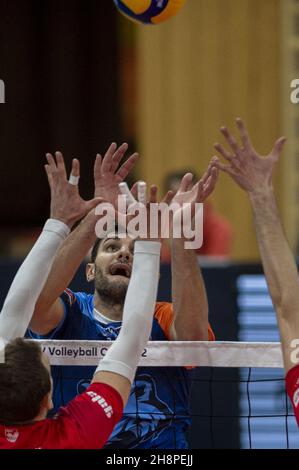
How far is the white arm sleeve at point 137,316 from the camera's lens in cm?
328

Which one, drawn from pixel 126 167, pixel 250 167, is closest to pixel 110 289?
pixel 126 167

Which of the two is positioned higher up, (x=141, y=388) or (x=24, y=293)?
(x=24, y=293)

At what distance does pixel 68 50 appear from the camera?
12.7 metres

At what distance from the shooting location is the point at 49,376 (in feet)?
10.5

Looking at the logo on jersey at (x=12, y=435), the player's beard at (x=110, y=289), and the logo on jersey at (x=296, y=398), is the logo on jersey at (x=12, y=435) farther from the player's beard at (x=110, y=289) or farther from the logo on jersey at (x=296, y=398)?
the player's beard at (x=110, y=289)

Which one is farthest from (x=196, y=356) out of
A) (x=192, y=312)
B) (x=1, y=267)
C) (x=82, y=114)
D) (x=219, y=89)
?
(x=82, y=114)

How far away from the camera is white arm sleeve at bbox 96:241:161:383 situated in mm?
3281

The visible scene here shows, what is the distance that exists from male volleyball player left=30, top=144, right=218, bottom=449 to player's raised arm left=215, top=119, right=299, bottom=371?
14.9 inches

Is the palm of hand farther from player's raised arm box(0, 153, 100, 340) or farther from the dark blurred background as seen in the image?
the dark blurred background

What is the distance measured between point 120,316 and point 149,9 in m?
1.68

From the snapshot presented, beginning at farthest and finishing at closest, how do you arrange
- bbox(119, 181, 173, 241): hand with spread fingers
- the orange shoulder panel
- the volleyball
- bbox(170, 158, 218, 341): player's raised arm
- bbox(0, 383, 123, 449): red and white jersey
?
1. the volleyball
2. the orange shoulder panel
3. bbox(170, 158, 218, 341): player's raised arm
4. bbox(119, 181, 173, 241): hand with spread fingers
5. bbox(0, 383, 123, 449): red and white jersey

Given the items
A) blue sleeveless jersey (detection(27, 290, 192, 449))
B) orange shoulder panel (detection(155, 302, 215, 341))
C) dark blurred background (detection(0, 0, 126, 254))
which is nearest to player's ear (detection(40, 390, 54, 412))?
blue sleeveless jersey (detection(27, 290, 192, 449))

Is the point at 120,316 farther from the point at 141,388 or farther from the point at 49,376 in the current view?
the point at 49,376
